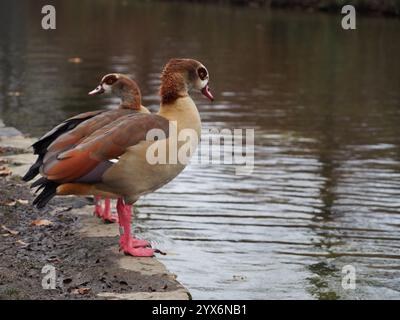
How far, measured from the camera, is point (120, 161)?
215 inches

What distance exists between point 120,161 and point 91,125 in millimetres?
573

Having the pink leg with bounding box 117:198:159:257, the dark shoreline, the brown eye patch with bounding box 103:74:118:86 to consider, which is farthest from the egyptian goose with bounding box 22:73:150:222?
the dark shoreline

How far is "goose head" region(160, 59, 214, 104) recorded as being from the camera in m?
5.79

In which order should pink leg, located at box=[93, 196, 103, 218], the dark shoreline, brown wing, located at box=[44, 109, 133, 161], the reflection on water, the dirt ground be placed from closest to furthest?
the dirt ground, brown wing, located at box=[44, 109, 133, 161], the reflection on water, pink leg, located at box=[93, 196, 103, 218], the dark shoreline

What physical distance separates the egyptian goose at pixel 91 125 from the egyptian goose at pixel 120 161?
3.0 inches

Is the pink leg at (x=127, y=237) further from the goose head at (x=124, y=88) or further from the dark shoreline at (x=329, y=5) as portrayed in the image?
the dark shoreline at (x=329, y=5)

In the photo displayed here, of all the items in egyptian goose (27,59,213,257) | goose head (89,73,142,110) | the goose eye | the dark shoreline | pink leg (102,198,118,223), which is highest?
the dark shoreline

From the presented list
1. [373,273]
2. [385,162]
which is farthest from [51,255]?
[385,162]

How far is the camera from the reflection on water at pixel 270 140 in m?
6.50

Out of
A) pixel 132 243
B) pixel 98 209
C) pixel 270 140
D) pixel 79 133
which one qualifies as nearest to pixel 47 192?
pixel 79 133

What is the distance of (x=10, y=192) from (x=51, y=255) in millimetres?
1654

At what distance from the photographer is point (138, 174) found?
5480mm

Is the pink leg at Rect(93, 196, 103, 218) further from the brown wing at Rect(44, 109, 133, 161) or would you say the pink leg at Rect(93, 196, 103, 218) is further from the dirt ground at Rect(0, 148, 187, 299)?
the brown wing at Rect(44, 109, 133, 161)
